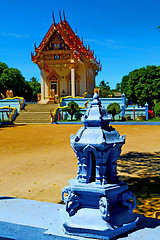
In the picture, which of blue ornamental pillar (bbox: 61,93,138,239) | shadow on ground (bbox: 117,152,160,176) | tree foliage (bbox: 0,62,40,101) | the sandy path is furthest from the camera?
tree foliage (bbox: 0,62,40,101)

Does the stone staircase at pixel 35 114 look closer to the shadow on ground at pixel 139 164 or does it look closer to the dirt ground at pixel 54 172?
the dirt ground at pixel 54 172

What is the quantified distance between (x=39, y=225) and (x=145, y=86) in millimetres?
29420

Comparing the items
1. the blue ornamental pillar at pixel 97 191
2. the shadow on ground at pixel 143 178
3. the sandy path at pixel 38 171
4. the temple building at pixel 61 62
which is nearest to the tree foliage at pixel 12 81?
the temple building at pixel 61 62

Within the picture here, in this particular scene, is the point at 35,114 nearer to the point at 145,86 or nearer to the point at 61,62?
the point at 61,62

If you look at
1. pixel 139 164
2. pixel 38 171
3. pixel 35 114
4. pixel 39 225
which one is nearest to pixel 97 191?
pixel 39 225

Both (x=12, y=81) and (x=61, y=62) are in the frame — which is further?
(x=12, y=81)

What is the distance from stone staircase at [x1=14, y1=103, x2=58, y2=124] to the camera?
943 inches

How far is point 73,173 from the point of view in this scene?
590 cm

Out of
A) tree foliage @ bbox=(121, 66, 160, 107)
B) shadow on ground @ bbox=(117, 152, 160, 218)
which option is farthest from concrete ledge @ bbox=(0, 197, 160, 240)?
tree foliage @ bbox=(121, 66, 160, 107)

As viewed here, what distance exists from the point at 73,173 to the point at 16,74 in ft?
114

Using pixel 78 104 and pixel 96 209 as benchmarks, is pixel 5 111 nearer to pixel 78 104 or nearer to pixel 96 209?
pixel 78 104

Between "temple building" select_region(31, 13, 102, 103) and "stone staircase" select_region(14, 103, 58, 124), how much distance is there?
Answer: 1.88m

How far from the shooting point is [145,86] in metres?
29.9

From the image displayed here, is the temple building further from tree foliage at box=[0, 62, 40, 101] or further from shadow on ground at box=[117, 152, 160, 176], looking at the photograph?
shadow on ground at box=[117, 152, 160, 176]
